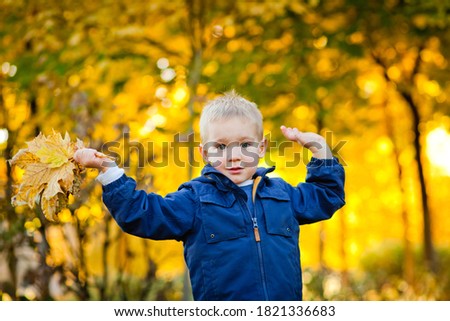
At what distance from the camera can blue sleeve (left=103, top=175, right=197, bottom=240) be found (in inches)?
93.0

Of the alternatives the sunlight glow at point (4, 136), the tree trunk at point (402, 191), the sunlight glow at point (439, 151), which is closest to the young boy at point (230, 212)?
the sunlight glow at point (4, 136)

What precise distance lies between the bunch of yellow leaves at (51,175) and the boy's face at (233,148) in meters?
0.53

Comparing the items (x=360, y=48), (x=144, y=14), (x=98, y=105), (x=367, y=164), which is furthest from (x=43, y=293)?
(x=367, y=164)

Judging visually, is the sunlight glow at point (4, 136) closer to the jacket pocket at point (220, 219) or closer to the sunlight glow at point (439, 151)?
the jacket pocket at point (220, 219)

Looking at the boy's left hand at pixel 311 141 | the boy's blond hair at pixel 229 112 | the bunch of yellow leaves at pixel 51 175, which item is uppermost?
the boy's blond hair at pixel 229 112

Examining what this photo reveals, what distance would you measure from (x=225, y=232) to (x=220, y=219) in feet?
0.18

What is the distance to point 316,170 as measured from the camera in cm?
277

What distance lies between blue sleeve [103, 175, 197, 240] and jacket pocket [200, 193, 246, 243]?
5cm

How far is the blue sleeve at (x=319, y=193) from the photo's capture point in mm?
2719

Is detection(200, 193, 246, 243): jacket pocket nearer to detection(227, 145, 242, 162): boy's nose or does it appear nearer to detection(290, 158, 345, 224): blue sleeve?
detection(227, 145, 242, 162): boy's nose

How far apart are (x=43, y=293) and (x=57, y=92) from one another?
63.1 inches

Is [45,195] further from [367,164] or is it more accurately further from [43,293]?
[367,164]

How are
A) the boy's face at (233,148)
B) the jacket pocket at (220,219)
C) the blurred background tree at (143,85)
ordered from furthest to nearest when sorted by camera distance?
the blurred background tree at (143,85), the boy's face at (233,148), the jacket pocket at (220,219)

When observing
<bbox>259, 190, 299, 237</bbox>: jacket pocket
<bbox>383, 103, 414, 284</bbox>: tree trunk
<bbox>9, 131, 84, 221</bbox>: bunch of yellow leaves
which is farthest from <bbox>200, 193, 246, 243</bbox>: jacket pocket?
<bbox>383, 103, 414, 284</bbox>: tree trunk
